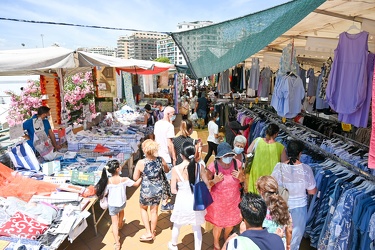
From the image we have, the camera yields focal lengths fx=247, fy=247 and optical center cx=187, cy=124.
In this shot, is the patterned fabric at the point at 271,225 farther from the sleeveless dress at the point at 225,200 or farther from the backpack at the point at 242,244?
A: the sleeveless dress at the point at 225,200

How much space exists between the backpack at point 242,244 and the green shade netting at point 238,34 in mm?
1508

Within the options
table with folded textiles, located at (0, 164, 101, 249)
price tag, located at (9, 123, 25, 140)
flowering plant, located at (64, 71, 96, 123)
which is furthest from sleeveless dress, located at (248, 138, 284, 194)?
flowering plant, located at (64, 71, 96, 123)

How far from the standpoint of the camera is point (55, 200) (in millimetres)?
3412

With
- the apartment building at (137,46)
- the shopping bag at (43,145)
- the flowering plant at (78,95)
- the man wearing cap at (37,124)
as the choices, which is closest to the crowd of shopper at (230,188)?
the shopping bag at (43,145)

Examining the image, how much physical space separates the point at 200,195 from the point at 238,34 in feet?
5.96

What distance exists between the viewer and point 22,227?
2.84 m

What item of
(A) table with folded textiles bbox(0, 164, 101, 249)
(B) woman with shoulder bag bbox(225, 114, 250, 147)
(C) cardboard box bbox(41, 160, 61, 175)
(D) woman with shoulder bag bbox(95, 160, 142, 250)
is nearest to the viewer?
(A) table with folded textiles bbox(0, 164, 101, 249)

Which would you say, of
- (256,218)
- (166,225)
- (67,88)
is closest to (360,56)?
(256,218)

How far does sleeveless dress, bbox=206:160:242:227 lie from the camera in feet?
10.1

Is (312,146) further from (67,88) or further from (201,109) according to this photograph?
(201,109)

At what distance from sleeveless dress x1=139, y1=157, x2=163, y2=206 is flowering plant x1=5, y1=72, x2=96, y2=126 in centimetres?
420

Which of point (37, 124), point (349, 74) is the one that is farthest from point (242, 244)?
point (37, 124)

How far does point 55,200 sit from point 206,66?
2754mm

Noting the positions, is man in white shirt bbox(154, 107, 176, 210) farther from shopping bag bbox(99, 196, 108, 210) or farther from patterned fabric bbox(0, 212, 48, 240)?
patterned fabric bbox(0, 212, 48, 240)
